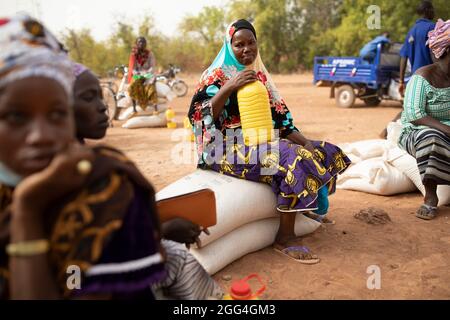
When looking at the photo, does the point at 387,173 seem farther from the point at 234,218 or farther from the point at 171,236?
the point at 171,236

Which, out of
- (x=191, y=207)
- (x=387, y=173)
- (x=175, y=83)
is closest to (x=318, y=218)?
(x=387, y=173)

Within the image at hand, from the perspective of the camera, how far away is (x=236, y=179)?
283 centimetres

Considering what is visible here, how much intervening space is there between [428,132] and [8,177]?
10.7ft

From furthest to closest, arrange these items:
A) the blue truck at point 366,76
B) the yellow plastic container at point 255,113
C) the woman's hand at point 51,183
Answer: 1. the blue truck at point 366,76
2. the yellow plastic container at point 255,113
3. the woman's hand at point 51,183

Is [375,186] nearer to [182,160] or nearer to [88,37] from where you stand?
[182,160]

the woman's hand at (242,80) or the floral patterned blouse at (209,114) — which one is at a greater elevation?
the woman's hand at (242,80)

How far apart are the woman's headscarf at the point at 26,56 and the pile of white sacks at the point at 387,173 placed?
3.40 metres

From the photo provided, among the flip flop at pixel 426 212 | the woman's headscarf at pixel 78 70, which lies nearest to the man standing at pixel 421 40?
the flip flop at pixel 426 212

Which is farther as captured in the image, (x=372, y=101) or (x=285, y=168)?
(x=372, y=101)

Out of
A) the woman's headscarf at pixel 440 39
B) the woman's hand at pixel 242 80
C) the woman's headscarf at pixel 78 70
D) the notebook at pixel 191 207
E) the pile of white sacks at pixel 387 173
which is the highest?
the woman's headscarf at pixel 440 39

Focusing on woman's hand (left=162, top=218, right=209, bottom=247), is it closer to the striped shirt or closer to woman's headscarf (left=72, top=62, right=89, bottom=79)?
woman's headscarf (left=72, top=62, right=89, bottom=79)

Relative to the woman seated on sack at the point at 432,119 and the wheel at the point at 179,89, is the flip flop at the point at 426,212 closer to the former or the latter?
the woman seated on sack at the point at 432,119

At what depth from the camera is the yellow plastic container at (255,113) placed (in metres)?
2.67

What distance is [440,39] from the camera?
11.3 feet
